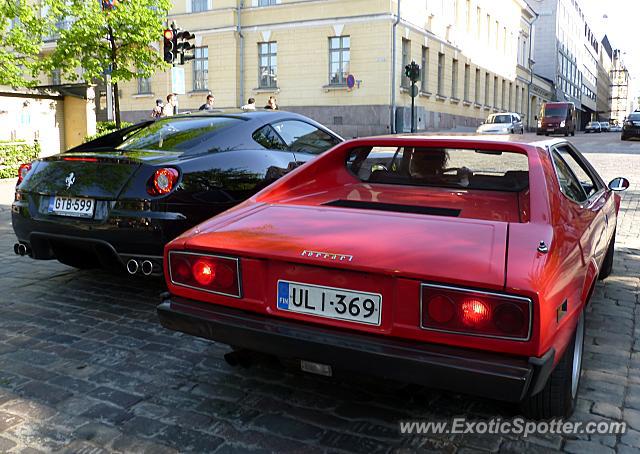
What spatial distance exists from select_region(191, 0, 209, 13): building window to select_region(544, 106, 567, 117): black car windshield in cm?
2267

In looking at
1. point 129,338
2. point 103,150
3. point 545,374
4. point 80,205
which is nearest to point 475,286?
point 545,374

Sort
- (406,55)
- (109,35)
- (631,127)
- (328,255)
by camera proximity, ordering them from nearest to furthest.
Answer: (328,255) < (109,35) < (406,55) < (631,127)

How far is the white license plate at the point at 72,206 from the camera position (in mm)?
4105

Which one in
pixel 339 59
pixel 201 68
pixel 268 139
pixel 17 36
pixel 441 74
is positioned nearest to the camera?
pixel 268 139

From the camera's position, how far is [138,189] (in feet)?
13.1

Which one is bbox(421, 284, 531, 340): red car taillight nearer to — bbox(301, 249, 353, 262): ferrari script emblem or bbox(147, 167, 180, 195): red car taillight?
bbox(301, 249, 353, 262): ferrari script emblem

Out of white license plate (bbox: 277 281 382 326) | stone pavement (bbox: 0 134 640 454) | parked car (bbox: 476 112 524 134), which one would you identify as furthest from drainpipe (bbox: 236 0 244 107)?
white license plate (bbox: 277 281 382 326)

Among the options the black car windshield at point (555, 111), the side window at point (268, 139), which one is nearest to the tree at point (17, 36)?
the side window at point (268, 139)

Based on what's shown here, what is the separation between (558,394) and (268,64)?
28370mm

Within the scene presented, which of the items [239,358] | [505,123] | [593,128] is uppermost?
[593,128]

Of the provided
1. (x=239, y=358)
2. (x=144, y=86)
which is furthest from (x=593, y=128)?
(x=239, y=358)

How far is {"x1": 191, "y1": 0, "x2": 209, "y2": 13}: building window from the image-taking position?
3055 centimetres

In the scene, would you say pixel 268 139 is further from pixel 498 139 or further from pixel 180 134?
pixel 498 139

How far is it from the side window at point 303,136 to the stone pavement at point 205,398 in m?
2.05
